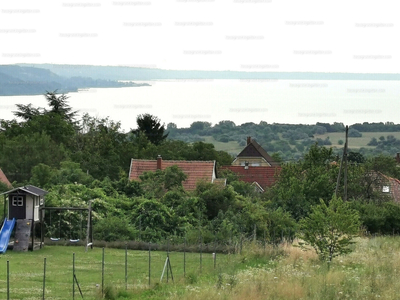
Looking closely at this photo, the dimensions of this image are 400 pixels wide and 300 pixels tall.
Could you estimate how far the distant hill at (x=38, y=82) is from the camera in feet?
363

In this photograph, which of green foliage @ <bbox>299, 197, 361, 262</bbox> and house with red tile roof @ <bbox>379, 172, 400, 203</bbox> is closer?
green foliage @ <bbox>299, 197, 361, 262</bbox>

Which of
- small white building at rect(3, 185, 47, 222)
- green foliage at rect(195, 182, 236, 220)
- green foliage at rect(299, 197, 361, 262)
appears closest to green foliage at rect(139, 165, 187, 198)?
green foliage at rect(195, 182, 236, 220)

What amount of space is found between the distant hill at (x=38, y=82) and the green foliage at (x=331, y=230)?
89.3m

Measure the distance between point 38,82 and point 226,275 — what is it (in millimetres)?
98068

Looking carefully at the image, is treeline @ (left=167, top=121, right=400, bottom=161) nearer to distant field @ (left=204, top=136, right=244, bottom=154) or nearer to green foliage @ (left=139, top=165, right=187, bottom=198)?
distant field @ (left=204, top=136, right=244, bottom=154)

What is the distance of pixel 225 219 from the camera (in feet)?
108

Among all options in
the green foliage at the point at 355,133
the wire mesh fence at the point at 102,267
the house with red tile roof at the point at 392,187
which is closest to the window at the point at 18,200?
the wire mesh fence at the point at 102,267

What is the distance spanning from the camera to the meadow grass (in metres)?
18.0

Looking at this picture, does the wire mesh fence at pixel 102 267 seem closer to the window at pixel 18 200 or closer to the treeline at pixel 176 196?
the treeline at pixel 176 196

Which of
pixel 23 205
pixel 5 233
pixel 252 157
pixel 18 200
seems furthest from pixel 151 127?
pixel 5 233

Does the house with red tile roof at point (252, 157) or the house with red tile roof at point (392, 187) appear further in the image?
the house with red tile roof at point (252, 157)

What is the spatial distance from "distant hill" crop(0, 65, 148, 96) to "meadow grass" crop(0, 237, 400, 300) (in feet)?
279

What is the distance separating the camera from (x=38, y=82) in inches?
4466

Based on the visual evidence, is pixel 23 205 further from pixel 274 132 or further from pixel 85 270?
pixel 274 132
